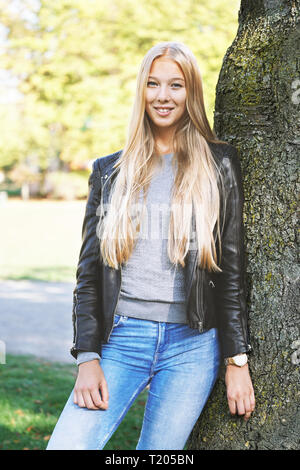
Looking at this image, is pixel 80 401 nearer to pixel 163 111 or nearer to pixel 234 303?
pixel 234 303

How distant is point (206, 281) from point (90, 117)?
20171mm

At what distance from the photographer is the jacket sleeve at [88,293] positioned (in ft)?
7.72

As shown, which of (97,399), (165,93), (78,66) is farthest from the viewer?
(78,66)

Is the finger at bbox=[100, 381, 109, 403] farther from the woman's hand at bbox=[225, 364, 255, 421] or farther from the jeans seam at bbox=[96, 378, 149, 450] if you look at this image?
the woman's hand at bbox=[225, 364, 255, 421]

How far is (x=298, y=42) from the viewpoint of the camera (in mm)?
2445

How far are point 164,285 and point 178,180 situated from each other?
1.48ft

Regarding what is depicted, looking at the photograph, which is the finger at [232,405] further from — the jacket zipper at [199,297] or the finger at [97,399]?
the finger at [97,399]

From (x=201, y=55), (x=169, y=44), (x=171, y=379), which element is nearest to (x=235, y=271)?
(x=171, y=379)

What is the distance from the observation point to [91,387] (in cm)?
222

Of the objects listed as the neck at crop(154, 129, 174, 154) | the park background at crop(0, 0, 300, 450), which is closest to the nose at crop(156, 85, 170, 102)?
the neck at crop(154, 129, 174, 154)

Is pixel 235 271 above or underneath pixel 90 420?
above

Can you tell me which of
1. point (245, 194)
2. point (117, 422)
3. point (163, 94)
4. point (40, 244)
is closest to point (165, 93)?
point (163, 94)

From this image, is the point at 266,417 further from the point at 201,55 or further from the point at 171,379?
the point at 201,55
